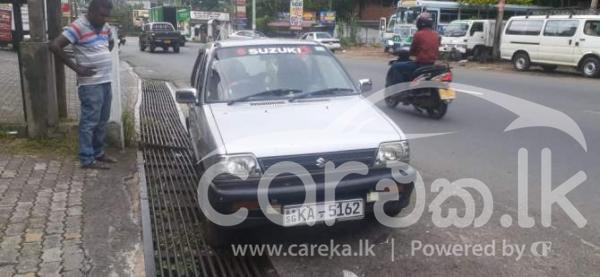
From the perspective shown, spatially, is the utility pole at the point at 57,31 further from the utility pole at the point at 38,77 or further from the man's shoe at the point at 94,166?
the man's shoe at the point at 94,166

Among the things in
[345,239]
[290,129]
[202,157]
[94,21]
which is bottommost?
[345,239]

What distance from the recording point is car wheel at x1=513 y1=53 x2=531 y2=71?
20561mm

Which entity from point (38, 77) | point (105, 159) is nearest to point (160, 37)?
point (38, 77)

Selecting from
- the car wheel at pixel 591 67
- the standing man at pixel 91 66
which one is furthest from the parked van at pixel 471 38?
the standing man at pixel 91 66

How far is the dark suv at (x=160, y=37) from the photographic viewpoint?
3422cm

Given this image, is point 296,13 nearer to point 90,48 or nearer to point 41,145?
point 41,145

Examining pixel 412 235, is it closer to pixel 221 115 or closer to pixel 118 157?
pixel 221 115

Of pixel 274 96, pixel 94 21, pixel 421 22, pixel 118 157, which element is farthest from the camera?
pixel 421 22

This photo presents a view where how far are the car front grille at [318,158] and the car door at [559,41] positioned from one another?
55.7 feet

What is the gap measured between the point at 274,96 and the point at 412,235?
173cm

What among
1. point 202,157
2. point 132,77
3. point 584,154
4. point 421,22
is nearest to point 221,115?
→ point 202,157

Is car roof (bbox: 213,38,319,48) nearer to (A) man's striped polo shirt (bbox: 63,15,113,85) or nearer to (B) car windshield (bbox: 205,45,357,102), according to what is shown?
(B) car windshield (bbox: 205,45,357,102)

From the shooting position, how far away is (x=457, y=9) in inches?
1256

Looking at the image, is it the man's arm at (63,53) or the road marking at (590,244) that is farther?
the man's arm at (63,53)
